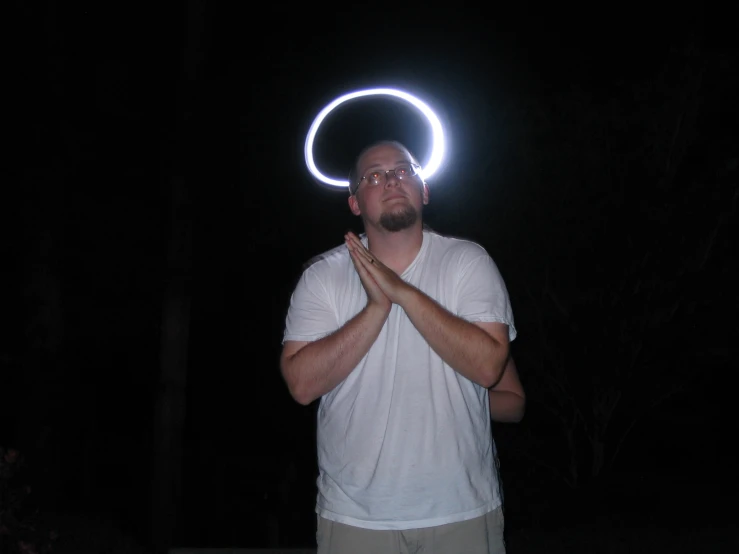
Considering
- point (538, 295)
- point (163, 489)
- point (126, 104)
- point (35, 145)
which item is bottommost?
point (163, 489)

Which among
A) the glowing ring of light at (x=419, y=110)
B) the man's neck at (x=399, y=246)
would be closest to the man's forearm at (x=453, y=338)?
the man's neck at (x=399, y=246)

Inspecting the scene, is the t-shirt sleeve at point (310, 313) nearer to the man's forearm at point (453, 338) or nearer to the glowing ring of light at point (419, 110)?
the man's forearm at point (453, 338)

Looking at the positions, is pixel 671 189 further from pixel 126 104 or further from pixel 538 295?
pixel 126 104

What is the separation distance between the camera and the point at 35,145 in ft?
24.4

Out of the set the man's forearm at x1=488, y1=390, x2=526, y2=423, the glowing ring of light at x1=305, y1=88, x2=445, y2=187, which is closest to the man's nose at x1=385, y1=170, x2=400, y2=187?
the glowing ring of light at x1=305, y1=88, x2=445, y2=187

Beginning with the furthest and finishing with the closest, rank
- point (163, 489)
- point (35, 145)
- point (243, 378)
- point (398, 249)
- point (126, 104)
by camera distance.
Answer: point (243, 378) < point (126, 104) < point (35, 145) < point (163, 489) < point (398, 249)

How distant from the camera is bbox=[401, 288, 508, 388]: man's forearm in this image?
213 cm

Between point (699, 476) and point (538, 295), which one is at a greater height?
point (538, 295)

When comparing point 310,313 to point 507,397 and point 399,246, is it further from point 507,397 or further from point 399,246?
point 507,397

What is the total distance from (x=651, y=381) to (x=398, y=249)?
5741 millimetres

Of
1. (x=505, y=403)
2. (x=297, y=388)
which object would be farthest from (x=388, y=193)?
(x=505, y=403)

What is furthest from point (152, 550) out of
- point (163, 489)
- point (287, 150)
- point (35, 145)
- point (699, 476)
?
point (699, 476)

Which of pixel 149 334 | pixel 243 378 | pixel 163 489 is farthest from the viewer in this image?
pixel 243 378

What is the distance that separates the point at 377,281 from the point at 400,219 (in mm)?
289
